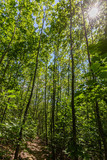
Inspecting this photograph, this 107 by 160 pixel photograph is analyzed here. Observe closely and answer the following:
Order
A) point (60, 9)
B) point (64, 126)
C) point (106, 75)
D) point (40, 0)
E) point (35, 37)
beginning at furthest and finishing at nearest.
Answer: point (35, 37), point (40, 0), point (60, 9), point (64, 126), point (106, 75)

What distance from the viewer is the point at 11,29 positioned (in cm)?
811

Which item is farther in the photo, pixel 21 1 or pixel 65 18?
pixel 21 1

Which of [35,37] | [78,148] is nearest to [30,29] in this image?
[35,37]

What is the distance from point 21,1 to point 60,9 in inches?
171

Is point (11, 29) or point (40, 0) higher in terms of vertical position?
point (40, 0)

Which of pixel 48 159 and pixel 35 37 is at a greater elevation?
pixel 35 37

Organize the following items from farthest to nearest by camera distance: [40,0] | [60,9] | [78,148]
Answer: [40,0] < [60,9] < [78,148]

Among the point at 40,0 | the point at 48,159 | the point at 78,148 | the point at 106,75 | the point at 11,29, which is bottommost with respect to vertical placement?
the point at 48,159

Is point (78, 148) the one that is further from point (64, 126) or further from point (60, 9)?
point (60, 9)

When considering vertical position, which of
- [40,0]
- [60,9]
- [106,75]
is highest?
[40,0]

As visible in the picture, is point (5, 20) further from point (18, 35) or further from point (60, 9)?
point (60, 9)

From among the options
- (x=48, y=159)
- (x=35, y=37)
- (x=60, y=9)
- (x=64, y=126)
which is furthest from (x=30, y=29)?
(x=48, y=159)

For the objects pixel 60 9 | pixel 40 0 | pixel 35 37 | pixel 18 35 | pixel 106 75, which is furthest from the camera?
pixel 18 35

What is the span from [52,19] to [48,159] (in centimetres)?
1361
